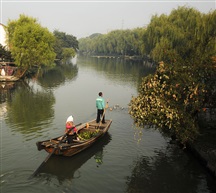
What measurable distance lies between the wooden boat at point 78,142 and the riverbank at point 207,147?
5.96m

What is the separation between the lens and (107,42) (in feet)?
493

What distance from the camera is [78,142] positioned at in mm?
14727

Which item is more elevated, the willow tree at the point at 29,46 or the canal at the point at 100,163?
the willow tree at the point at 29,46

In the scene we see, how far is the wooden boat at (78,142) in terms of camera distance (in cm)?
1362

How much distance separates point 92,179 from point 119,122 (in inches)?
375

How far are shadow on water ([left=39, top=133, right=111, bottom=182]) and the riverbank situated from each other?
558 cm

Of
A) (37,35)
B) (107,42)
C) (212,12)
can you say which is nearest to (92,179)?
(212,12)

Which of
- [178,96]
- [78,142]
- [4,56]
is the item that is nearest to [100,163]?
[78,142]

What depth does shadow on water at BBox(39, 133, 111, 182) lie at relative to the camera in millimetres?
13062

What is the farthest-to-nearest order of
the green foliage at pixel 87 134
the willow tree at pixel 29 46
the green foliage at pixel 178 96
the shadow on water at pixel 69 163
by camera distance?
the willow tree at pixel 29 46, the green foliage at pixel 87 134, the shadow on water at pixel 69 163, the green foliage at pixel 178 96

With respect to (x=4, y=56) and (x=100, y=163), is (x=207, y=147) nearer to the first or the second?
(x=100, y=163)

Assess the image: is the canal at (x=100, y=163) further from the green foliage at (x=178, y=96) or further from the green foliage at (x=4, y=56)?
the green foliage at (x=4, y=56)

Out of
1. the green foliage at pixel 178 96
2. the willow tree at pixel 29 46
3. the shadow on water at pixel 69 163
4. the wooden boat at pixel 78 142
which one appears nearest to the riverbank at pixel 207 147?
the green foliage at pixel 178 96

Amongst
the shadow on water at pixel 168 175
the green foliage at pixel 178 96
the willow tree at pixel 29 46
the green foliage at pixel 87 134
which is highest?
the willow tree at pixel 29 46
